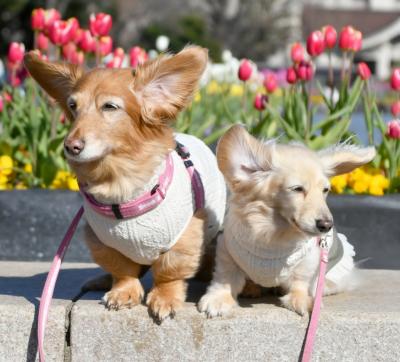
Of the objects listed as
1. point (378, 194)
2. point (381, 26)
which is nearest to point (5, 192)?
point (378, 194)

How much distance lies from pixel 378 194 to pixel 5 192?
76.4 inches

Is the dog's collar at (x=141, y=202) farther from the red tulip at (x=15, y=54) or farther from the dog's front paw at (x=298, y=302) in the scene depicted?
the red tulip at (x=15, y=54)

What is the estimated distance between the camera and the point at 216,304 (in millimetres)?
3131

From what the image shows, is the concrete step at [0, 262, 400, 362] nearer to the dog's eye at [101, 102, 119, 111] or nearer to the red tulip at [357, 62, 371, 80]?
the dog's eye at [101, 102, 119, 111]

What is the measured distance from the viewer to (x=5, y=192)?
4.40 metres

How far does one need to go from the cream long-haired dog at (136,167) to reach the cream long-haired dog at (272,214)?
15 cm

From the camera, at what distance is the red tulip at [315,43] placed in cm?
462

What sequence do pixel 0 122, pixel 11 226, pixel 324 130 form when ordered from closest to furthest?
pixel 11 226
pixel 324 130
pixel 0 122

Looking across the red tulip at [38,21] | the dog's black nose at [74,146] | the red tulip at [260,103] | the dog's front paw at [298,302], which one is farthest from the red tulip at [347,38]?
the dog's black nose at [74,146]

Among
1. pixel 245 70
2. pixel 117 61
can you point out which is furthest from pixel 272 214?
pixel 117 61

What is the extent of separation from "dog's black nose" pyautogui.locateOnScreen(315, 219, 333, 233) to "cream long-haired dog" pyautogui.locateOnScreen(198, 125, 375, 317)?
0.04 m

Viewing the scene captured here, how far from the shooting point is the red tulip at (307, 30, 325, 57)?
182 inches

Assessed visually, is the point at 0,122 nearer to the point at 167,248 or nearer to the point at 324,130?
the point at 324,130

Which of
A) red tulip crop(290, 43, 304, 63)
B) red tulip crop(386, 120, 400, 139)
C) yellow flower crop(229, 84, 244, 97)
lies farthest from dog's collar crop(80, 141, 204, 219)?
yellow flower crop(229, 84, 244, 97)
